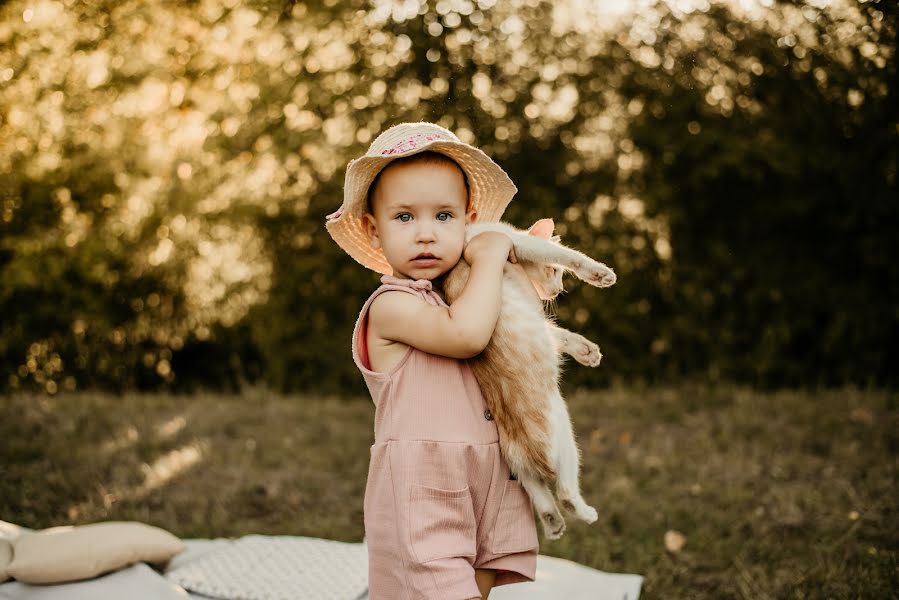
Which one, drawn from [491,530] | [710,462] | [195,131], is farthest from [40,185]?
[491,530]

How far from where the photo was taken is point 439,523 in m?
1.83

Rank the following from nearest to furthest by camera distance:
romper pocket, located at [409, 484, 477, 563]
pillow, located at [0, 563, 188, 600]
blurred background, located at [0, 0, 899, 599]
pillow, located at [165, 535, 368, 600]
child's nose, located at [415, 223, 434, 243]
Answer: romper pocket, located at [409, 484, 477, 563] → child's nose, located at [415, 223, 434, 243] → pillow, located at [0, 563, 188, 600] → pillow, located at [165, 535, 368, 600] → blurred background, located at [0, 0, 899, 599]

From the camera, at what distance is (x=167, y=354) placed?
21.6 ft

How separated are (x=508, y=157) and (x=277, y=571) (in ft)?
11.3

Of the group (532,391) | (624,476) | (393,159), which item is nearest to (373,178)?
(393,159)

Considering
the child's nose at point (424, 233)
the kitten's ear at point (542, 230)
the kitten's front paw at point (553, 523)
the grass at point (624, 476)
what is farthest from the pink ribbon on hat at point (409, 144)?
the grass at point (624, 476)

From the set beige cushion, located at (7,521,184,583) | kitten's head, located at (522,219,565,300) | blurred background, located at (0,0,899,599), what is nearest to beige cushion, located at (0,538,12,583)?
beige cushion, located at (7,521,184,583)

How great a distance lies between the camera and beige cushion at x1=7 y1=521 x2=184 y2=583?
2.57 m

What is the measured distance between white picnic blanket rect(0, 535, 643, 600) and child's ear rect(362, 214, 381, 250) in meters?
1.32

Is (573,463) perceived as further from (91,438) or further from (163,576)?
(91,438)

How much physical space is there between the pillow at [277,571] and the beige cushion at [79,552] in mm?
190

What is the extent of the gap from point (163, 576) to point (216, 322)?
3733mm

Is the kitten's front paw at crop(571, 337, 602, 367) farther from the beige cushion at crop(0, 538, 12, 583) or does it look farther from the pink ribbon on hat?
the beige cushion at crop(0, 538, 12, 583)

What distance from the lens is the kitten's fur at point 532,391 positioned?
191 cm
